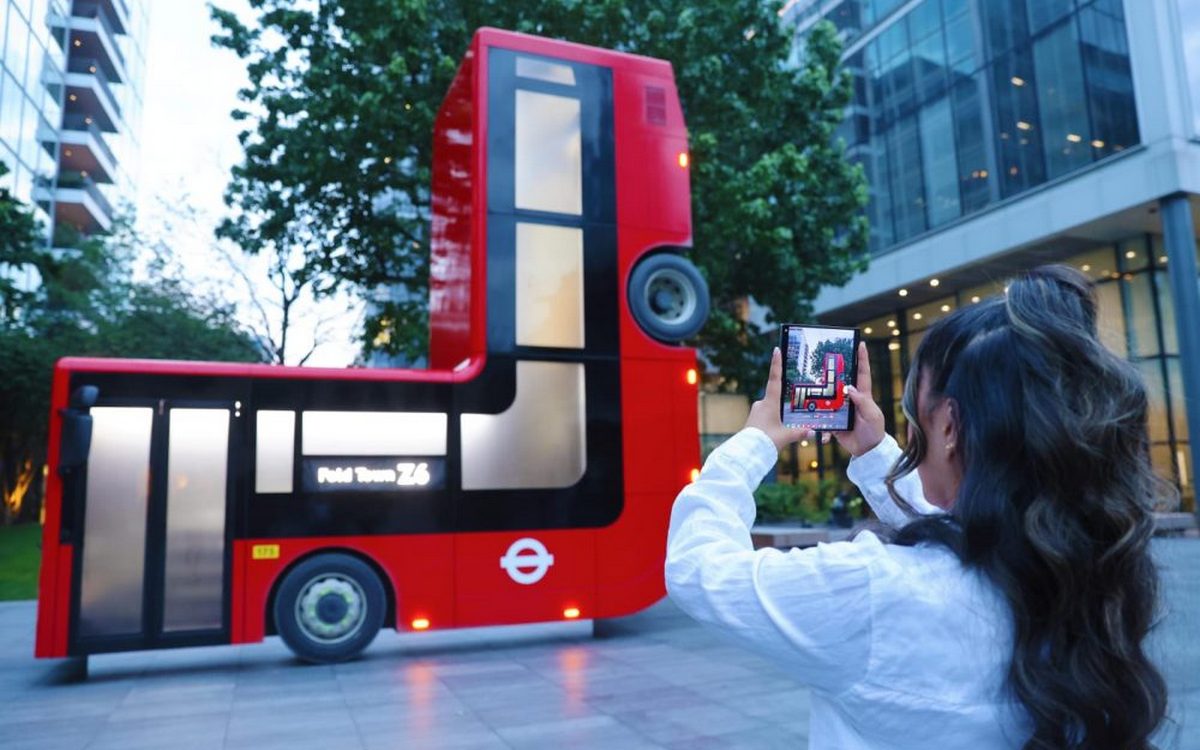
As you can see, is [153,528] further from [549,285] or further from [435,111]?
[435,111]

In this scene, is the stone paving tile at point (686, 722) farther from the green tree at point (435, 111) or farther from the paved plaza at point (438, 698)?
the green tree at point (435, 111)

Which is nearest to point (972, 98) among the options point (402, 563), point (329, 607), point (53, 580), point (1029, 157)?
point (1029, 157)

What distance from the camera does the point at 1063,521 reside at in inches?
47.8

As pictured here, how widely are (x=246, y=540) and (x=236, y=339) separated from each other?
682 inches

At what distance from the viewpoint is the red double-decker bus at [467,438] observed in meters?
A: 7.82

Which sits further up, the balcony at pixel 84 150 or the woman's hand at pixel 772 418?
the balcony at pixel 84 150

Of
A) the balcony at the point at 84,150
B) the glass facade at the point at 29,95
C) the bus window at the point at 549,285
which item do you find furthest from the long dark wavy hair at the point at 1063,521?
the balcony at the point at 84,150

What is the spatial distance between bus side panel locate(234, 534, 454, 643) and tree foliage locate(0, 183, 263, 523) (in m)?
11.2

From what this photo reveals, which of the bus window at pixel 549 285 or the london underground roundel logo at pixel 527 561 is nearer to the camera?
the london underground roundel logo at pixel 527 561

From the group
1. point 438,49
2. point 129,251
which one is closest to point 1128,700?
point 438,49

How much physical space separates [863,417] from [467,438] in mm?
7346

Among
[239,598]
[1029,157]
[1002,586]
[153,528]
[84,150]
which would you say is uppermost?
[84,150]

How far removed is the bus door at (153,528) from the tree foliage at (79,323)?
10340 millimetres

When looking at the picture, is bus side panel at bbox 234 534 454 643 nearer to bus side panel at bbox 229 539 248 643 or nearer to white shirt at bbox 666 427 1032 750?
bus side panel at bbox 229 539 248 643
